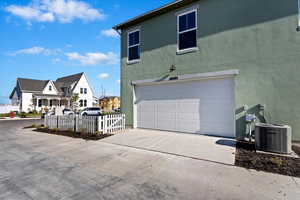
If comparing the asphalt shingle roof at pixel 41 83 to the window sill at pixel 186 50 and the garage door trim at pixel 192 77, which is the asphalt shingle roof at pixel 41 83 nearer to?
the garage door trim at pixel 192 77

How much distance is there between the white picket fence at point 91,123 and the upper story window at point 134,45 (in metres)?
3.80

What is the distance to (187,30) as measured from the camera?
761cm

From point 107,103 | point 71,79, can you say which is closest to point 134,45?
point 71,79

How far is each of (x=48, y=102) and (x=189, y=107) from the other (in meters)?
30.7

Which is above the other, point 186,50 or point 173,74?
point 186,50

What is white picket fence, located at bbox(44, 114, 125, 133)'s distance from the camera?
7.97 metres

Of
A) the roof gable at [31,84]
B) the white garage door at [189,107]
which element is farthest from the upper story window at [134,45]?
the roof gable at [31,84]

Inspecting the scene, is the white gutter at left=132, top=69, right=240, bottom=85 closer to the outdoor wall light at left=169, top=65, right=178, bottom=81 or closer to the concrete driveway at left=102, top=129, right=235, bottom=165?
the outdoor wall light at left=169, top=65, right=178, bottom=81

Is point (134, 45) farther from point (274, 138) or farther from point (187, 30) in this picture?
point (274, 138)

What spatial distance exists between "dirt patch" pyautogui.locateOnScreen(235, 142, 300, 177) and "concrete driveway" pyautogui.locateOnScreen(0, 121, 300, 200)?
0.99 ft

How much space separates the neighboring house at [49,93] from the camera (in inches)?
1057

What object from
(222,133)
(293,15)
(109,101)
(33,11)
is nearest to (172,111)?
(222,133)

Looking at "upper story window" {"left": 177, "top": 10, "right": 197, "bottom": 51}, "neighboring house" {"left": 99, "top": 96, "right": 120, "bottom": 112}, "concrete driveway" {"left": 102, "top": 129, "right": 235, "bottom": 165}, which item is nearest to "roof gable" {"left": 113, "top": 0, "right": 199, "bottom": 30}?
"upper story window" {"left": 177, "top": 10, "right": 197, "bottom": 51}

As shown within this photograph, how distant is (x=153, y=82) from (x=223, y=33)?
4185 mm
